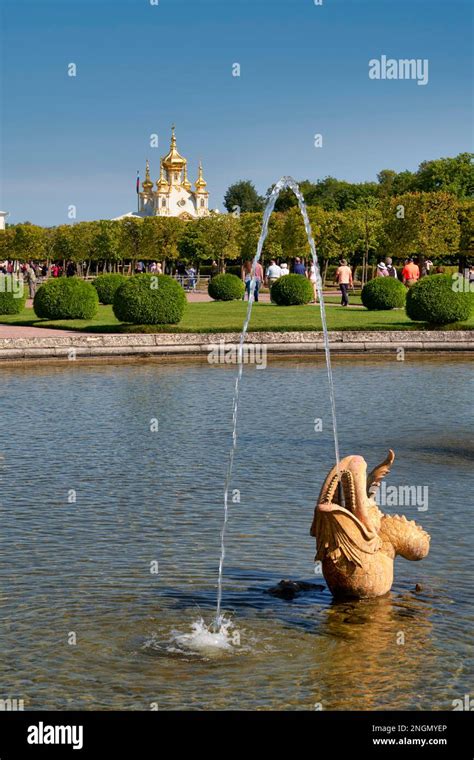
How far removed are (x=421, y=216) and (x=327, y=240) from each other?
28.4ft

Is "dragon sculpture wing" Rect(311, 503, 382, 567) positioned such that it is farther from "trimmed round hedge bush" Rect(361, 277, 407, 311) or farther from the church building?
the church building

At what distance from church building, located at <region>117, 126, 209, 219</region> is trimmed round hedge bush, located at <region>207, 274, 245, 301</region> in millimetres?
79645

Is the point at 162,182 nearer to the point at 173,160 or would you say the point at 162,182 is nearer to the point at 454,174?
the point at 173,160

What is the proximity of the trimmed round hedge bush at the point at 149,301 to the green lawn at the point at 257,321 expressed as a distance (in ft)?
0.74

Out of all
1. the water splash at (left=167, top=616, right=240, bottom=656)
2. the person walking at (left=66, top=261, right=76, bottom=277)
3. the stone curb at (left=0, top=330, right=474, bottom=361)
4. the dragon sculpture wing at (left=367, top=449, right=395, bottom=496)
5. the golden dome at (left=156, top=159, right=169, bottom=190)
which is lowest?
the water splash at (left=167, top=616, right=240, bottom=656)

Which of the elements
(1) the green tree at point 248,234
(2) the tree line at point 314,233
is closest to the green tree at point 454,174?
(2) the tree line at point 314,233

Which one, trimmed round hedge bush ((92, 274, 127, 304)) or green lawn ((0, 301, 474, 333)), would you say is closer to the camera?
green lawn ((0, 301, 474, 333))

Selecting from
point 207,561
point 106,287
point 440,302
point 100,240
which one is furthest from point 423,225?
point 207,561

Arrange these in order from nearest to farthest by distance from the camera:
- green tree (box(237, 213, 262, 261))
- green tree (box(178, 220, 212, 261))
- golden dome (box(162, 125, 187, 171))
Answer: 1. green tree (box(237, 213, 262, 261))
2. green tree (box(178, 220, 212, 261))
3. golden dome (box(162, 125, 187, 171))

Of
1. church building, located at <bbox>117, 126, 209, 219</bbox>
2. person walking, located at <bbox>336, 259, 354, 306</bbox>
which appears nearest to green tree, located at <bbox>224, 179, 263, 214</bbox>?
church building, located at <bbox>117, 126, 209, 219</bbox>

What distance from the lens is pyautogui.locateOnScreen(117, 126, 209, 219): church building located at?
114 metres

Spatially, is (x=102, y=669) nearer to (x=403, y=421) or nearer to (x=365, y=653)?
(x=365, y=653)

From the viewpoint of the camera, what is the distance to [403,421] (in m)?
12.2
